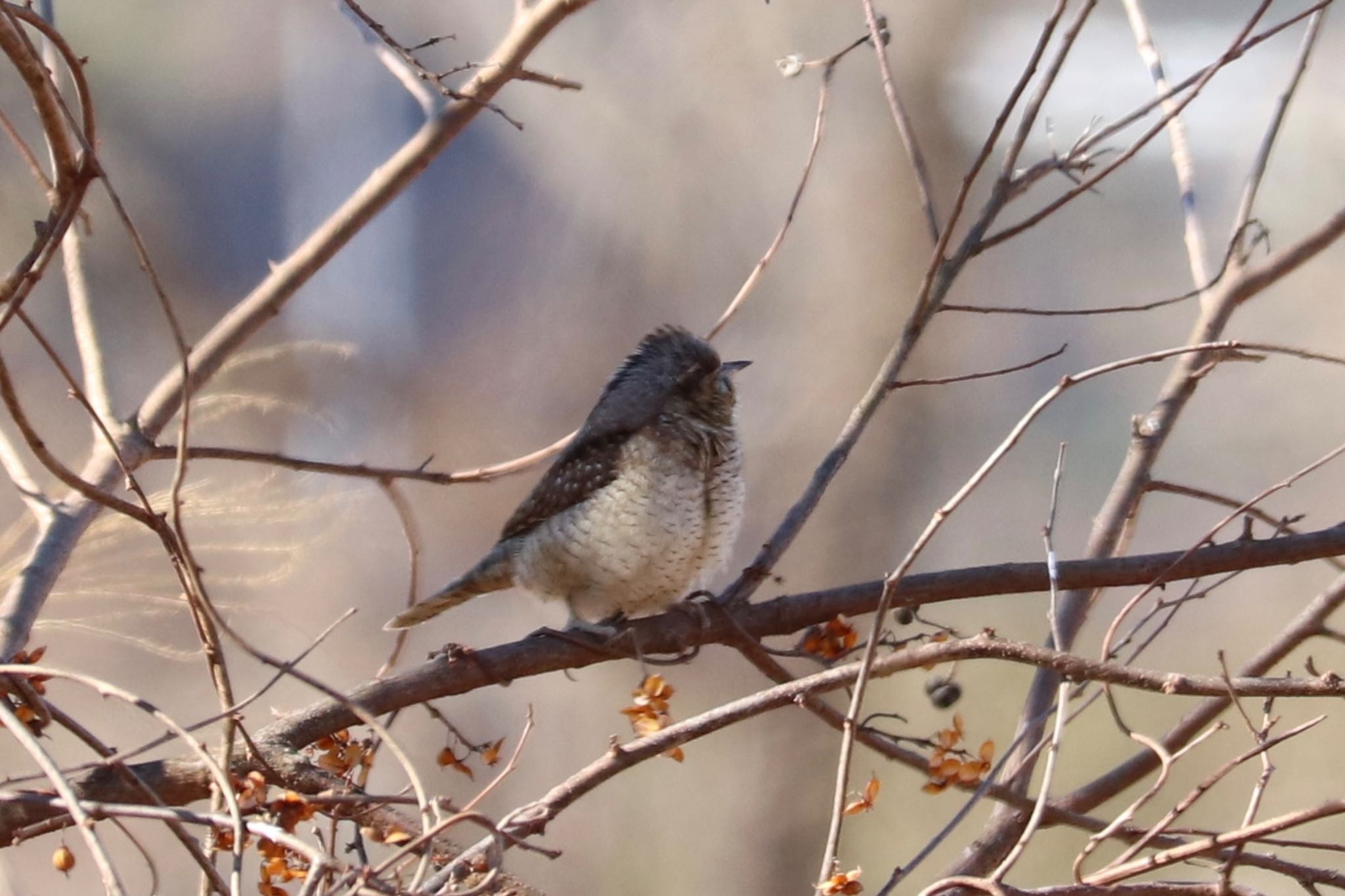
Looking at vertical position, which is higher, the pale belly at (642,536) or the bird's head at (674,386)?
the bird's head at (674,386)

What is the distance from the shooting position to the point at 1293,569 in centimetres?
601

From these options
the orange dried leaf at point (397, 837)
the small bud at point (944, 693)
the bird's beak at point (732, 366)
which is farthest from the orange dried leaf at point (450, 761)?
the bird's beak at point (732, 366)

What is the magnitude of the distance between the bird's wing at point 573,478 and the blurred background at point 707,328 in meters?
2.31

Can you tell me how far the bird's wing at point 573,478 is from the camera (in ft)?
8.50

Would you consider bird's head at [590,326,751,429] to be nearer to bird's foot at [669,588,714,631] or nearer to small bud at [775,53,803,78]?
bird's foot at [669,588,714,631]

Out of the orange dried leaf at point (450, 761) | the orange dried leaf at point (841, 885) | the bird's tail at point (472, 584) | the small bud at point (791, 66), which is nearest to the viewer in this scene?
the orange dried leaf at point (841, 885)

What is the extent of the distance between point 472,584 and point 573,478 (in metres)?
0.41

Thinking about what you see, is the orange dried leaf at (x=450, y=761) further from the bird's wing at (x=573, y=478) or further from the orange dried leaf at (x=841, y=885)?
the bird's wing at (x=573, y=478)

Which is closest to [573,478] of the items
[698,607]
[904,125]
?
[698,607]

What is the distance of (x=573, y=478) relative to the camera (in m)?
2.63

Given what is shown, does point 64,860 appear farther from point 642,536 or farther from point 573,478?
point 573,478

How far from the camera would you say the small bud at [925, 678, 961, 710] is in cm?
197

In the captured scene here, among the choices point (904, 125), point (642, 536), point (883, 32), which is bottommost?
point (642, 536)

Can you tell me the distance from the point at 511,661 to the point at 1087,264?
4931 mm
